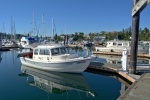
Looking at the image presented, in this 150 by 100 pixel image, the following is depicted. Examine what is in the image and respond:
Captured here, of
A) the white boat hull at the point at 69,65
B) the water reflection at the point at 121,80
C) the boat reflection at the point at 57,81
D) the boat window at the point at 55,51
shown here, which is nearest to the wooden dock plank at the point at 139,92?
the water reflection at the point at 121,80

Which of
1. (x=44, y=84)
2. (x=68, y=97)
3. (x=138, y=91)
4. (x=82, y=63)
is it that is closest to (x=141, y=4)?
(x=138, y=91)

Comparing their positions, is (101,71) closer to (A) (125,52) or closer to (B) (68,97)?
(A) (125,52)

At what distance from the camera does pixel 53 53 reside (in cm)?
1734

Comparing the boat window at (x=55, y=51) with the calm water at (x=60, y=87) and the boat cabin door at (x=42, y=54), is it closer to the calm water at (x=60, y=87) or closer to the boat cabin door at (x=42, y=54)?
the boat cabin door at (x=42, y=54)

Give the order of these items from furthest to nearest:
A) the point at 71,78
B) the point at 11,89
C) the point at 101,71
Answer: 1. the point at 101,71
2. the point at 71,78
3. the point at 11,89

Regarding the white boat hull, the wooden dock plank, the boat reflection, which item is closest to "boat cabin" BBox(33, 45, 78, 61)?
the white boat hull

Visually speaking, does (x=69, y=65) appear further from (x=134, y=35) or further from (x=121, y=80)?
(x=134, y=35)

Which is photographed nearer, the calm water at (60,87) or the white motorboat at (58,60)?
the calm water at (60,87)

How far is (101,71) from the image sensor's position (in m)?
16.7

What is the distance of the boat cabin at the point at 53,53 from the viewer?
16.5 m

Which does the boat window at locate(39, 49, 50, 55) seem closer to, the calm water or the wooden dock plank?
the calm water

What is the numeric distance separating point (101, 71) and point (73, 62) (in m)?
2.84

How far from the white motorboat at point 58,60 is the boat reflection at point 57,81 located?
504 mm

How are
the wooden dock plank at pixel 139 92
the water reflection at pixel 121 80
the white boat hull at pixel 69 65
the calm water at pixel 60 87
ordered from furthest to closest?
the white boat hull at pixel 69 65
the water reflection at pixel 121 80
the calm water at pixel 60 87
the wooden dock plank at pixel 139 92
